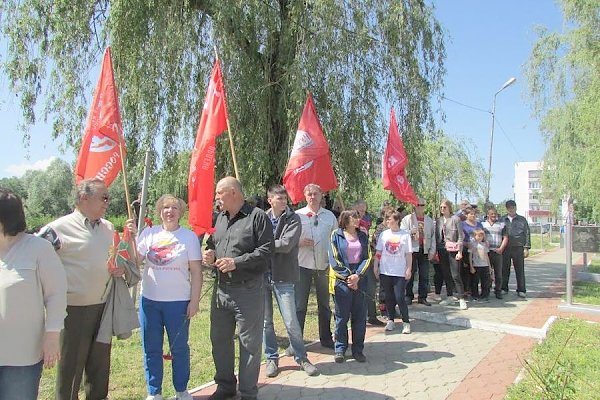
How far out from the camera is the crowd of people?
2.74 metres

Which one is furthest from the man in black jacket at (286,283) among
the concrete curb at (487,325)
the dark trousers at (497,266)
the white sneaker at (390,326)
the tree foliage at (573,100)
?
the tree foliage at (573,100)

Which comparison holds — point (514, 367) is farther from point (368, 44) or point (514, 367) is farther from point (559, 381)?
point (368, 44)

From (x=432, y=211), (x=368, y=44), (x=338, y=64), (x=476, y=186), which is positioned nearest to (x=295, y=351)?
(x=338, y=64)

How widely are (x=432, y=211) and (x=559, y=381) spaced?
2137 cm

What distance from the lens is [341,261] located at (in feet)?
18.0

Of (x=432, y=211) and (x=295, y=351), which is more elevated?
(x=432, y=211)

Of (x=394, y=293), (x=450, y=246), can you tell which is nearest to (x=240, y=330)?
(x=394, y=293)

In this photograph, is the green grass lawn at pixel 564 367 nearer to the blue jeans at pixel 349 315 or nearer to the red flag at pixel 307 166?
the blue jeans at pixel 349 315

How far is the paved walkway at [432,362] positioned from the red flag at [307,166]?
2.17 metres

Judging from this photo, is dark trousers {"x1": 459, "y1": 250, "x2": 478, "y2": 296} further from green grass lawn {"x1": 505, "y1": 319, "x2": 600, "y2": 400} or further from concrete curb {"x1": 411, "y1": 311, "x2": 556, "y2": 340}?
green grass lawn {"x1": 505, "y1": 319, "x2": 600, "y2": 400}

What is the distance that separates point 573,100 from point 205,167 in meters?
15.0

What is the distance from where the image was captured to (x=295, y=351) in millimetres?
5000

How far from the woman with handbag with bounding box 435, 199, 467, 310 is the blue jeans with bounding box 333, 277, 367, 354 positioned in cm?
335

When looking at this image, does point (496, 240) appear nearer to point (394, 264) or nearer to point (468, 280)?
point (468, 280)
